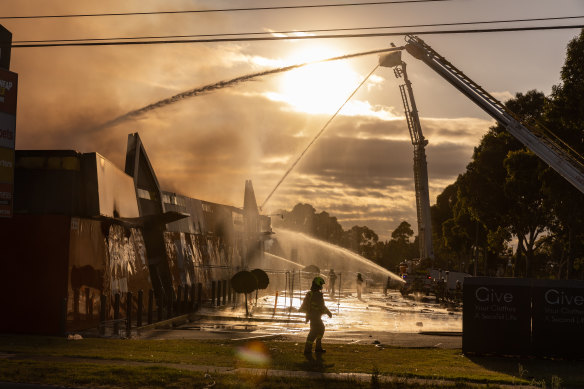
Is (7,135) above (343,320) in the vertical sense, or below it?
above

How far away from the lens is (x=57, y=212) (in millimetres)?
25562

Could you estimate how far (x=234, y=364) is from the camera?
15438 mm

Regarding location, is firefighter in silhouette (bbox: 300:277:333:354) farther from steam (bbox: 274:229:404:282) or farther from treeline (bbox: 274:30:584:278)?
steam (bbox: 274:229:404:282)

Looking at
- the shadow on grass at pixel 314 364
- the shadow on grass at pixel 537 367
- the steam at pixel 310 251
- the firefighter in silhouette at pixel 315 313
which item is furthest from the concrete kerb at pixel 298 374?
the steam at pixel 310 251

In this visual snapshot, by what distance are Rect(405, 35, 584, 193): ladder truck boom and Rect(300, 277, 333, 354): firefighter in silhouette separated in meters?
17.4

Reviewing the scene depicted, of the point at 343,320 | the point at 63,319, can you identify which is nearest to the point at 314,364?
the point at 63,319

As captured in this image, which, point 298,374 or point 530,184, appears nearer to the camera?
point 298,374

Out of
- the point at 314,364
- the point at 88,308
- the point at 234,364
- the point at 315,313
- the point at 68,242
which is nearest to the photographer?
the point at 234,364

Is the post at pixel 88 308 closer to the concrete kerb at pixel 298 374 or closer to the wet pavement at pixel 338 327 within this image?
the wet pavement at pixel 338 327

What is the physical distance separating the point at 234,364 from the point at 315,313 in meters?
3.67

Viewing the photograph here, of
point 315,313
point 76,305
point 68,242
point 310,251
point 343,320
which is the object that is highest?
point 310,251

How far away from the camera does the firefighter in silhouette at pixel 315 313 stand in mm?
18208

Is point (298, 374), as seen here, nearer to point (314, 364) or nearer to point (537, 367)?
point (314, 364)

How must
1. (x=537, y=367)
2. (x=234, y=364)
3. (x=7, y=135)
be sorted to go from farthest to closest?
(x=7, y=135) → (x=537, y=367) → (x=234, y=364)
